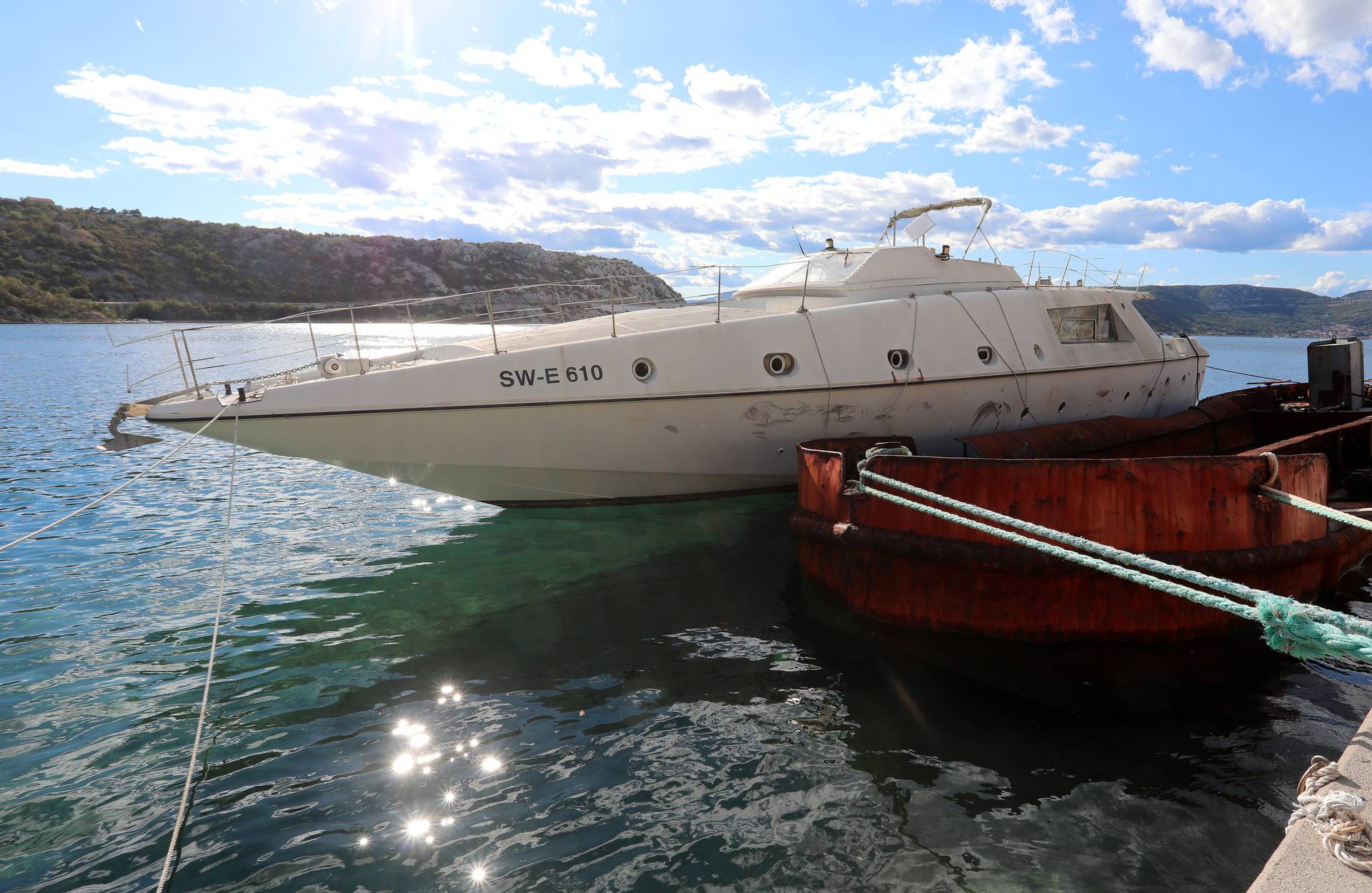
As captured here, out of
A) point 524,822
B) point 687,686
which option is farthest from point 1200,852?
point 524,822

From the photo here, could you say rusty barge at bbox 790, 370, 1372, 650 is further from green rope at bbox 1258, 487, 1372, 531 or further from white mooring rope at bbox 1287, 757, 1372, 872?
white mooring rope at bbox 1287, 757, 1372, 872

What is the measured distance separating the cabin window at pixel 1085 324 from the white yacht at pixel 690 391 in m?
0.26

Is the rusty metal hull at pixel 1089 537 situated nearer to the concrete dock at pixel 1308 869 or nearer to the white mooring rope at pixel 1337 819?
the white mooring rope at pixel 1337 819

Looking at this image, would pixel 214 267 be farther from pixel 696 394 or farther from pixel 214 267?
pixel 696 394

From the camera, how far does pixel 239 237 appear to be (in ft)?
370

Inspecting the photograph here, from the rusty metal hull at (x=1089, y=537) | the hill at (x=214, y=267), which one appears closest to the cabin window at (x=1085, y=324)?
the rusty metal hull at (x=1089, y=537)

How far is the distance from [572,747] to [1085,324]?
33.9 feet

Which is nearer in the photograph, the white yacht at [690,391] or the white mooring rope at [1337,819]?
the white mooring rope at [1337,819]

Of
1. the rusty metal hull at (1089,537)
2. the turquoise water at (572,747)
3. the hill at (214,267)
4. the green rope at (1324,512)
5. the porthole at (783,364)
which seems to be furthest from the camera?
the hill at (214,267)

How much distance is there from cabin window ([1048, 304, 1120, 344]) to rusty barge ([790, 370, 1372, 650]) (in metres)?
4.79

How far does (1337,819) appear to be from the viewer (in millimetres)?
2268

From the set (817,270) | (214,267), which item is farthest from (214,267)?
(817,270)

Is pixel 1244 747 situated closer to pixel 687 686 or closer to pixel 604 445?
pixel 687 686

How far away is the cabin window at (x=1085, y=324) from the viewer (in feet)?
35.8
